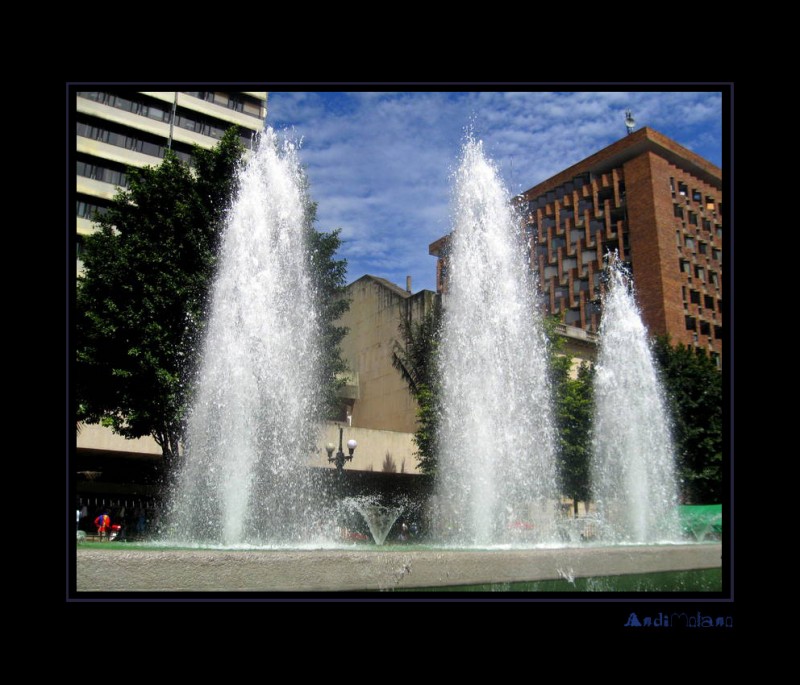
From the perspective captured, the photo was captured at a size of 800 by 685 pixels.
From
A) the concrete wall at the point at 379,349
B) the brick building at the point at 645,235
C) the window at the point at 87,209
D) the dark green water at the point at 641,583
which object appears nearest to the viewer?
the dark green water at the point at 641,583

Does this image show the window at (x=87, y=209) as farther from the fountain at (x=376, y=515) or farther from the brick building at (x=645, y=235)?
the brick building at (x=645, y=235)

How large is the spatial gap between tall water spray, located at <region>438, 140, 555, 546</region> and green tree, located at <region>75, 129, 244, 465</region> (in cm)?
462

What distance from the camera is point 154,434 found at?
1264cm

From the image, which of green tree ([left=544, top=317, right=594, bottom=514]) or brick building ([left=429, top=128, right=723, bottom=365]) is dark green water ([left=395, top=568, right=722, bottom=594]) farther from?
brick building ([left=429, top=128, right=723, bottom=365])

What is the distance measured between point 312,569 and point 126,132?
27581 mm

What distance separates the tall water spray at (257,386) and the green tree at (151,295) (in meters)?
1.11

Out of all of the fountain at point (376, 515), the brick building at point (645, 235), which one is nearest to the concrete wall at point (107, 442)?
the fountain at point (376, 515)

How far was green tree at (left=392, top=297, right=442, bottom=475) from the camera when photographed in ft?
57.1

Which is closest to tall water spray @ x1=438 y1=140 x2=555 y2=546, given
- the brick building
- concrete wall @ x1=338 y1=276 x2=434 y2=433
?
concrete wall @ x1=338 y1=276 x2=434 y2=433

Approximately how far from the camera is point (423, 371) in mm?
21031

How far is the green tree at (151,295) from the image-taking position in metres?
11.8

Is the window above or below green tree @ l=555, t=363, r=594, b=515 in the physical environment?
above
